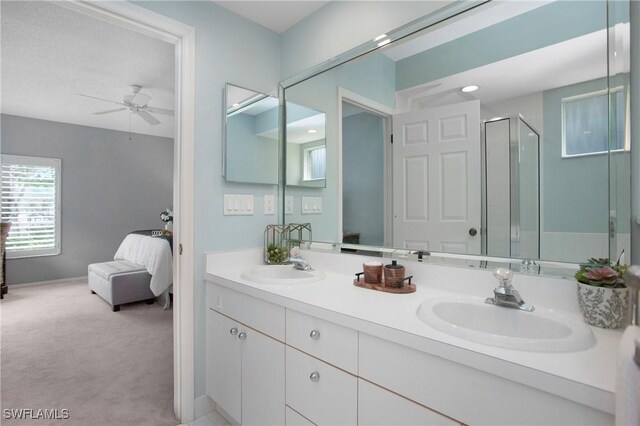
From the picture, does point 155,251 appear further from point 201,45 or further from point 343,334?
point 343,334

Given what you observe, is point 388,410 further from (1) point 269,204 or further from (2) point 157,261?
(2) point 157,261

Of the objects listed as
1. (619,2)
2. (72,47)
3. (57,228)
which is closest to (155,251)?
(72,47)

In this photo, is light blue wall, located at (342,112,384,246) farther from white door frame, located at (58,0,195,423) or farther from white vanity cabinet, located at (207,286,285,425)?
white door frame, located at (58,0,195,423)

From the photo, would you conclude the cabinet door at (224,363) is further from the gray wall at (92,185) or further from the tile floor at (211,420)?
the gray wall at (92,185)

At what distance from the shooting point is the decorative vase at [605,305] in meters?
0.90

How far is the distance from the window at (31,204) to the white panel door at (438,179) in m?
5.73

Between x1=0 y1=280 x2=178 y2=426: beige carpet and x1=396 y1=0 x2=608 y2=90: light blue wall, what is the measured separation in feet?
7.42

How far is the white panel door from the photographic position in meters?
1.34

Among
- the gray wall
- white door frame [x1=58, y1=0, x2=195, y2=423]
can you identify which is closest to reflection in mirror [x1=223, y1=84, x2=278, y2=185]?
white door frame [x1=58, y1=0, x2=195, y2=423]

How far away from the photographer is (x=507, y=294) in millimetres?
1083

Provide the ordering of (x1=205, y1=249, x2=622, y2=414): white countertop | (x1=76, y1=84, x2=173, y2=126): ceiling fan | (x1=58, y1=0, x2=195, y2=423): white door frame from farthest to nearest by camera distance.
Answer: (x1=76, y1=84, x2=173, y2=126): ceiling fan, (x1=58, y1=0, x2=195, y2=423): white door frame, (x1=205, y1=249, x2=622, y2=414): white countertop

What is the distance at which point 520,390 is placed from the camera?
725 mm

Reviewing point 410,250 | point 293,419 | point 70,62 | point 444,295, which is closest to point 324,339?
point 293,419

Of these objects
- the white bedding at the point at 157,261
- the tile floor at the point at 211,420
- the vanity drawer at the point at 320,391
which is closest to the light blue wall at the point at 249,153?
the vanity drawer at the point at 320,391
